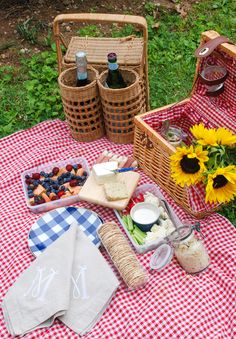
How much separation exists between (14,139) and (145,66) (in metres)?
0.97

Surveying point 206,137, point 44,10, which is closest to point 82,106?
point 206,137

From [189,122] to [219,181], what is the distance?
0.73 meters

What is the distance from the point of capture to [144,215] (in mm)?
2576

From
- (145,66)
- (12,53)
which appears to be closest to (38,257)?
(145,66)

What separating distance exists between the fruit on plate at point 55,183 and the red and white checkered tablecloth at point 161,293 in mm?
86

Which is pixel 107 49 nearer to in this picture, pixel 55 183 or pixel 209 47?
pixel 209 47

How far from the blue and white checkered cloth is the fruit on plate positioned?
0.41 feet

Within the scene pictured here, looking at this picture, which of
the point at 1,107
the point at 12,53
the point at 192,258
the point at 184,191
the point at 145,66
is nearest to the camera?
the point at 192,258

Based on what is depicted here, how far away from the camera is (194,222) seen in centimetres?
262

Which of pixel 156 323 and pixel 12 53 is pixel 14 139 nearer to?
pixel 12 53

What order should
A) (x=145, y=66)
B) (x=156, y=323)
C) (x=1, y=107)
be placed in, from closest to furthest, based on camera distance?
(x=156, y=323) < (x=145, y=66) < (x=1, y=107)

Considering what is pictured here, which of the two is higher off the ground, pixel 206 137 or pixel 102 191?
pixel 206 137

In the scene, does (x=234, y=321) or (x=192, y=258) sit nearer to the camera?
(x=234, y=321)

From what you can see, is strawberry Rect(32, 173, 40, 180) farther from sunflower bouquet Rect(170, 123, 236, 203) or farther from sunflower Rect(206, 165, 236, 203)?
sunflower Rect(206, 165, 236, 203)
